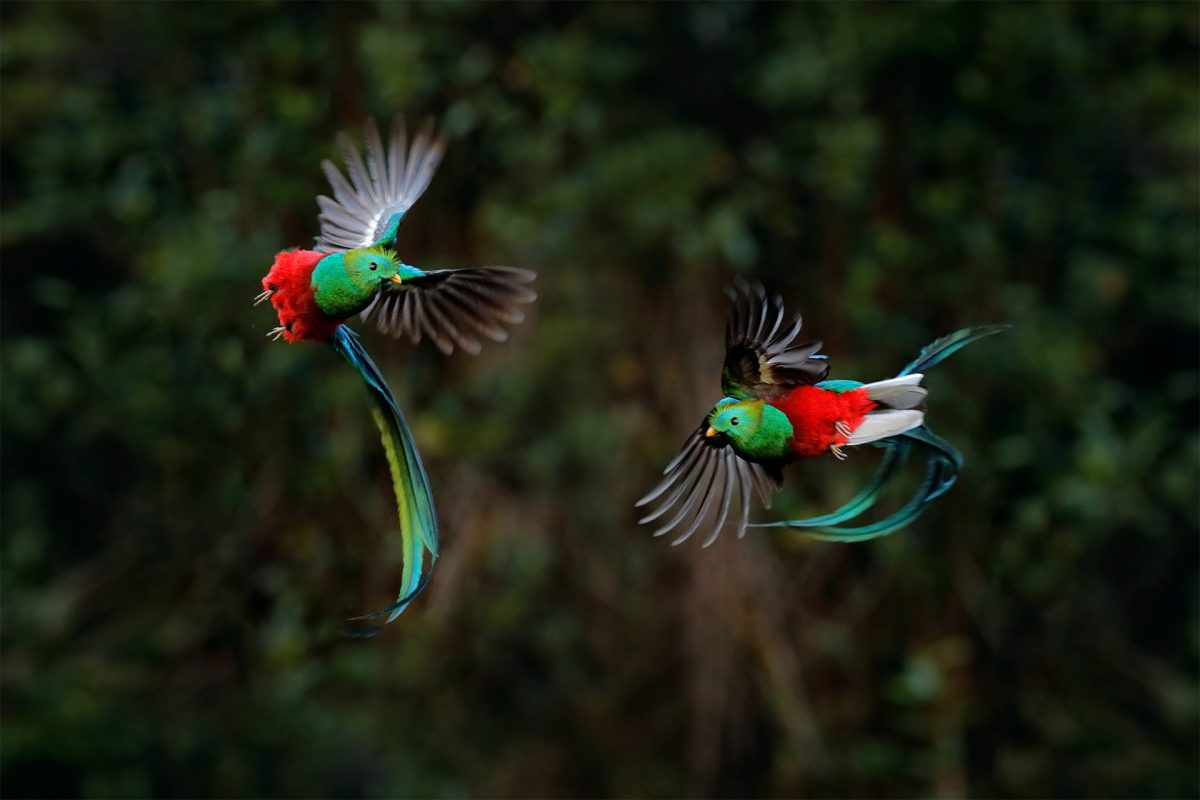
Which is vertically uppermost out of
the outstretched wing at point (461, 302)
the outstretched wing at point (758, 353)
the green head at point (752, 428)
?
the outstretched wing at point (461, 302)

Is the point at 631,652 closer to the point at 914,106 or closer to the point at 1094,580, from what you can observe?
the point at 1094,580

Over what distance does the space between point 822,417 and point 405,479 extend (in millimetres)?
231

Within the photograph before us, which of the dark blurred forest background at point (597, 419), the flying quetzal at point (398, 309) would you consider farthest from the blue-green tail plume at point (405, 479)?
the dark blurred forest background at point (597, 419)

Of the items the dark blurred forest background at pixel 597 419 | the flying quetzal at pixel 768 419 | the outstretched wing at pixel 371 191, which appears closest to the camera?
the flying quetzal at pixel 768 419

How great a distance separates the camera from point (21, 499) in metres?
3.19

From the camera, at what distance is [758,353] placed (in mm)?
795

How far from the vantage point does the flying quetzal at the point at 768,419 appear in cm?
77

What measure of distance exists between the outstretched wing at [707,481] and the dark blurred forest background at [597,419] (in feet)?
6.68

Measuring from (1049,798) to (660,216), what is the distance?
1473mm

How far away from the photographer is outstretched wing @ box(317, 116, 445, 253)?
930 mm

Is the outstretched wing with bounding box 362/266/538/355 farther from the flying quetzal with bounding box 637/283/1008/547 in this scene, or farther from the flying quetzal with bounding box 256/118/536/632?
the flying quetzal with bounding box 637/283/1008/547

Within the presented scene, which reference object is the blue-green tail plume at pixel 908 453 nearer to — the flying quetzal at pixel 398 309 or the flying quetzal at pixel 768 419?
the flying quetzal at pixel 768 419

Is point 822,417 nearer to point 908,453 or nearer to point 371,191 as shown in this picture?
point 908,453

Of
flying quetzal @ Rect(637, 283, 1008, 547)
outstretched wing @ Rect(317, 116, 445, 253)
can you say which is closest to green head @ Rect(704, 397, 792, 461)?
flying quetzal @ Rect(637, 283, 1008, 547)
